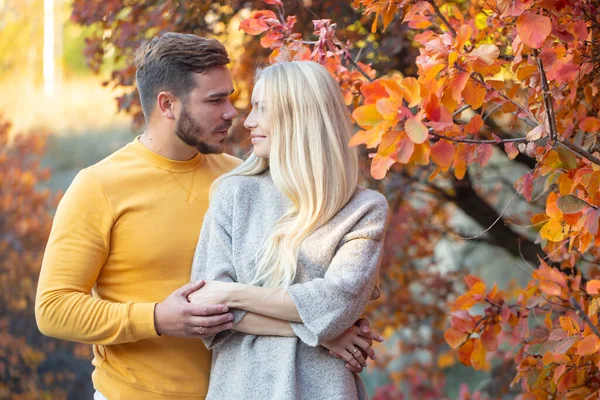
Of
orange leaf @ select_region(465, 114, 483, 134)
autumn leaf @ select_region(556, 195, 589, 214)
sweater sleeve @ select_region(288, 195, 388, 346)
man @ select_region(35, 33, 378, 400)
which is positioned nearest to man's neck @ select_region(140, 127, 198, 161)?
man @ select_region(35, 33, 378, 400)

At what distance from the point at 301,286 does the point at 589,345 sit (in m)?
0.74

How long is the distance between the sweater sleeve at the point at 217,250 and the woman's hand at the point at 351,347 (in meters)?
0.25

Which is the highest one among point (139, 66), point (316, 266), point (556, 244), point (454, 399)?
point (139, 66)

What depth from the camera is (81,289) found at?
2.24m

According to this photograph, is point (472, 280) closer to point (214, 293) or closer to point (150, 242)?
point (214, 293)

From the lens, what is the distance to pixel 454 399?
22.9ft

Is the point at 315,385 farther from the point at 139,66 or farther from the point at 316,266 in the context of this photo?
the point at 139,66

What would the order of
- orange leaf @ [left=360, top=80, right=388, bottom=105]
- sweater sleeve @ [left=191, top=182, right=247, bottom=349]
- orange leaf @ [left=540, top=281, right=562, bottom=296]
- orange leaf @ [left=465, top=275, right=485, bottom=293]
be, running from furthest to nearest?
orange leaf @ [left=465, top=275, right=485, bottom=293] < orange leaf @ [left=540, top=281, right=562, bottom=296] < sweater sleeve @ [left=191, top=182, right=247, bottom=349] < orange leaf @ [left=360, top=80, right=388, bottom=105]

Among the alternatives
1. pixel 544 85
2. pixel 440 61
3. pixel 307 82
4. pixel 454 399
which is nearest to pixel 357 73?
pixel 307 82

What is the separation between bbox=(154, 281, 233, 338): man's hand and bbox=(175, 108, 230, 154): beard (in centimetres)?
50

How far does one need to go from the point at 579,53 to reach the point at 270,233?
3.01 ft

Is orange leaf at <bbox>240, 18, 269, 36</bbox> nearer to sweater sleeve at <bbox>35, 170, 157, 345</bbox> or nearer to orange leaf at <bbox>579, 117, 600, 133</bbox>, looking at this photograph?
sweater sleeve at <bbox>35, 170, 157, 345</bbox>

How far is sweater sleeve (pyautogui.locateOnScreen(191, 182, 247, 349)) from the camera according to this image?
6.96 feet

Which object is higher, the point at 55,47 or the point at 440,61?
the point at 440,61
